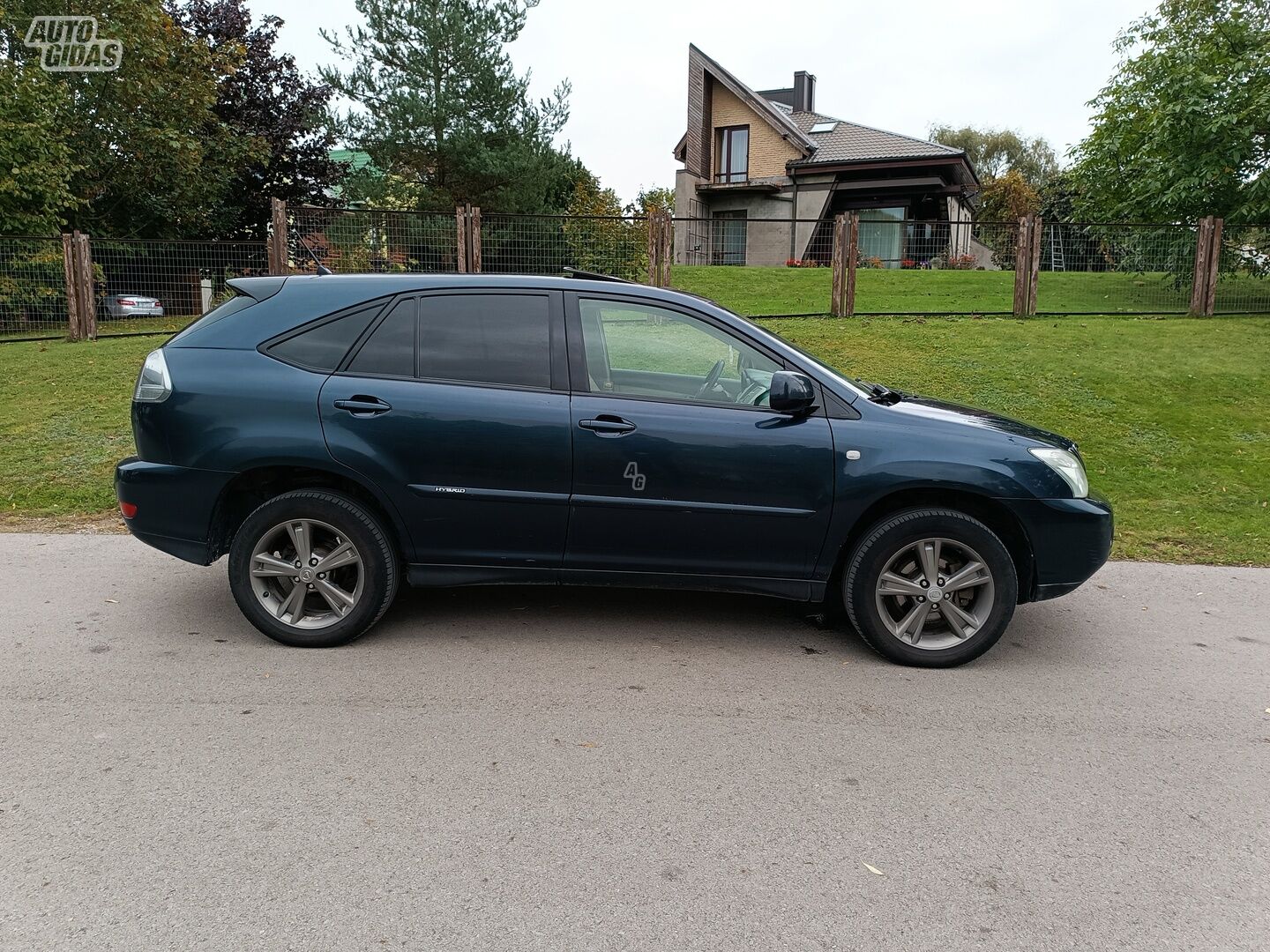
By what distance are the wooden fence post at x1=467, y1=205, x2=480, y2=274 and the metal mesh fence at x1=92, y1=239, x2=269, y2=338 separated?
3.19 meters

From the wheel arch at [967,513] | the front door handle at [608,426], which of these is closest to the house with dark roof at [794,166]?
the wheel arch at [967,513]

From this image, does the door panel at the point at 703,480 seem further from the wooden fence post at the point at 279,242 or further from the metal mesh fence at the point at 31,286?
the metal mesh fence at the point at 31,286

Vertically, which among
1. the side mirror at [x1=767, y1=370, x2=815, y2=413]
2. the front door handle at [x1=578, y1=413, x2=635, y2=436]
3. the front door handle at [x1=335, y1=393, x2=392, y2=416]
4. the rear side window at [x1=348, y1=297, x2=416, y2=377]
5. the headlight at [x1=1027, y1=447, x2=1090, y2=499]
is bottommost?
the headlight at [x1=1027, y1=447, x2=1090, y2=499]

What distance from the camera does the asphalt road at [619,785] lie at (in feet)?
8.34

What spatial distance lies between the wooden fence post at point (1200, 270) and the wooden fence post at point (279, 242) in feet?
46.9

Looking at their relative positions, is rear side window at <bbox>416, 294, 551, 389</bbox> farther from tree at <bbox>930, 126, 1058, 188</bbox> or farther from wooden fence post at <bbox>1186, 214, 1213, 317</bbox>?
tree at <bbox>930, 126, 1058, 188</bbox>

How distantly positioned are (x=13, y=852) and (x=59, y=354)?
12358 mm

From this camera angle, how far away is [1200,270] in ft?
50.0

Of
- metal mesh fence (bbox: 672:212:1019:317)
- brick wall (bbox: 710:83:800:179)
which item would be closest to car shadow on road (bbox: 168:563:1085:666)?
metal mesh fence (bbox: 672:212:1019:317)

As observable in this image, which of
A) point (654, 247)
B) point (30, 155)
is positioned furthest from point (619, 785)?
point (30, 155)

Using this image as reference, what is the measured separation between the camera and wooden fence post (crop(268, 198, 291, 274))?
13.5 meters

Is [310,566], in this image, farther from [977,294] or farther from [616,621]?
[977,294]

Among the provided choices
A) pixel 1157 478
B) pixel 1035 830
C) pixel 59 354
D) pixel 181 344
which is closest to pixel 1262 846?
pixel 1035 830

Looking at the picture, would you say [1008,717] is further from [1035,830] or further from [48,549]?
[48,549]
